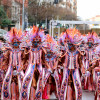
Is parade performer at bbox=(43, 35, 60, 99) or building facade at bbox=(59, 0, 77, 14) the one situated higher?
building facade at bbox=(59, 0, 77, 14)

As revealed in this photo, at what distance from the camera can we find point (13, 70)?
7391 mm

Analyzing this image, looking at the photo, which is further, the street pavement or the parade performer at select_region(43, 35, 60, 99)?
the street pavement

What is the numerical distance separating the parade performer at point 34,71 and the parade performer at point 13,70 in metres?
0.43

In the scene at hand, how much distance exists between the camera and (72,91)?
7121 mm

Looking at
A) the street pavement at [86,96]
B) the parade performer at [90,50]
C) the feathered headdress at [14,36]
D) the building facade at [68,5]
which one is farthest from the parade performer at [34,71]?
the building facade at [68,5]

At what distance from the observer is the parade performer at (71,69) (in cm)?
689

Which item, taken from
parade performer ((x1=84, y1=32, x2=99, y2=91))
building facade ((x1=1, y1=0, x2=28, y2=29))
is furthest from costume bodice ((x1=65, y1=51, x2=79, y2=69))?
building facade ((x1=1, y1=0, x2=28, y2=29))

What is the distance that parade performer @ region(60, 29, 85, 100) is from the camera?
689cm

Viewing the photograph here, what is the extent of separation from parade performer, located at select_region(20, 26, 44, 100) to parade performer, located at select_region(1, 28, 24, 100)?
16.9 inches

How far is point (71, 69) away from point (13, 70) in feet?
5.14

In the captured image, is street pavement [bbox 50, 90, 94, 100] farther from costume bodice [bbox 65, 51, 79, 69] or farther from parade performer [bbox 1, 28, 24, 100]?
costume bodice [bbox 65, 51, 79, 69]

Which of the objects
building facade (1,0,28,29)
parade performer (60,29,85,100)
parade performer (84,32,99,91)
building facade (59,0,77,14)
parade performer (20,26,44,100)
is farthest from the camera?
building facade (59,0,77,14)

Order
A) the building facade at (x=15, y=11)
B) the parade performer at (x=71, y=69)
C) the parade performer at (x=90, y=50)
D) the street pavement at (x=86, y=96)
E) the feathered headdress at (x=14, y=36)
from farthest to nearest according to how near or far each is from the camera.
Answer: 1. the building facade at (x=15, y=11)
2. the parade performer at (x=90, y=50)
3. the street pavement at (x=86, y=96)
4. the feathered headdress at (x=14, y=36)
5. the parade performer at (x=71, y=69)

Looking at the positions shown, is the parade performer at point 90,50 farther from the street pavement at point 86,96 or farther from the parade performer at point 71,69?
the parade performer at point 71,69
